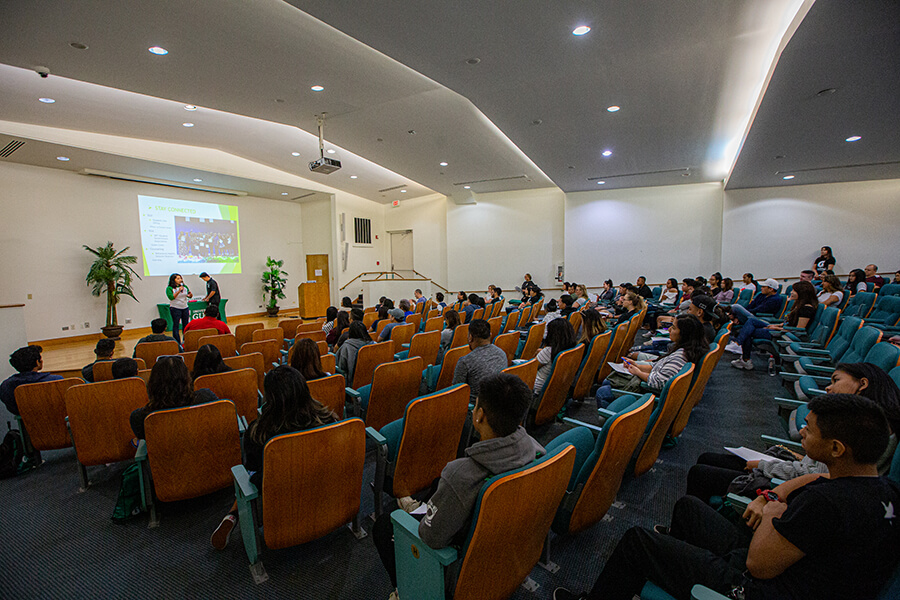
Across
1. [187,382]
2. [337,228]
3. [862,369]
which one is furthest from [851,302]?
[337,228]

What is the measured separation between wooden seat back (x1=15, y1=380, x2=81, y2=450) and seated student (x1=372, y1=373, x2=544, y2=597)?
3.25m

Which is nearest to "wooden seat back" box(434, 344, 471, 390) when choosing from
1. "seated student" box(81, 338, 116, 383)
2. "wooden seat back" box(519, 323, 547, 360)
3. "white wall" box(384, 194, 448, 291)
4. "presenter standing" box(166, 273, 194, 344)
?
"wooden seat back" box(519, 323, 547, 360)

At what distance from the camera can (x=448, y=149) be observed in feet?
27.6

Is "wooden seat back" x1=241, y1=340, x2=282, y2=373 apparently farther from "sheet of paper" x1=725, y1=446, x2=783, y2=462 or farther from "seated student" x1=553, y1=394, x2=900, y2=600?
"sheet of paper" x1=725, y1=446, x2=783, y2=462

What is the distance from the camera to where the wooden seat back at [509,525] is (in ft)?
4.08

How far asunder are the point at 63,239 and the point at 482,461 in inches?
454

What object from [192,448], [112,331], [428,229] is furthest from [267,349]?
[428,229]

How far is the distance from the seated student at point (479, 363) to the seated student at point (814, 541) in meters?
1.51

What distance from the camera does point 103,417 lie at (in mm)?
2676

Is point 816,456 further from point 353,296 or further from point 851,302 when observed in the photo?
point 353,296

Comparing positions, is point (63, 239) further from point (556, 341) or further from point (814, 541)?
point (814, 541)

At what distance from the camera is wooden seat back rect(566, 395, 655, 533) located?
1662 mm

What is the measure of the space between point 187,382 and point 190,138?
27.7 ft

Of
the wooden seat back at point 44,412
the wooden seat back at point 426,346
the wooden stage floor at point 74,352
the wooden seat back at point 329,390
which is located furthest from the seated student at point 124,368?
the wooden stage floor at point 74,352
